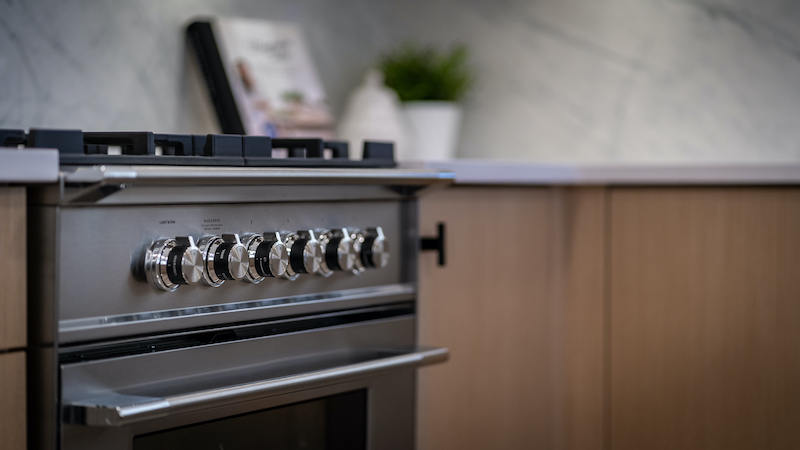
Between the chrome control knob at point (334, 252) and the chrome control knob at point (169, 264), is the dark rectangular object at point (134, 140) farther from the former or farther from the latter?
the chrome control knob at point (334, 252)

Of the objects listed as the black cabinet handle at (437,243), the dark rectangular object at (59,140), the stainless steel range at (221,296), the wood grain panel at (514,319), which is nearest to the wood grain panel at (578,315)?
the wood grain panel at (514,319)

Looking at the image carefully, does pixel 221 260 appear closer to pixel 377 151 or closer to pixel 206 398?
pixel 206 398

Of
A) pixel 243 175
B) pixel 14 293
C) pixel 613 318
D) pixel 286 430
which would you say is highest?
pixel 243 175

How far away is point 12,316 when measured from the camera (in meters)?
0.73

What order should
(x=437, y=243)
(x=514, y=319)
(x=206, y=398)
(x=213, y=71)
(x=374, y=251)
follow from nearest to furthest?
1. (x=206, y=398)
2. (x=374, y=251)
3. (x=437, y=243)
4. (x=514, y=319)
5. (x=213, y=71)

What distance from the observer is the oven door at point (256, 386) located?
0.78m

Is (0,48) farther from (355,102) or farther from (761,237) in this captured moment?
(761,237)

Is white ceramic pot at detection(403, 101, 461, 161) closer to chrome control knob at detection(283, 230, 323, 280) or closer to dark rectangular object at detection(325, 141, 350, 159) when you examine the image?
dark rectangular object at detection(325, 141, 350, 159)

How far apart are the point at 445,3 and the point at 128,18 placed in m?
0.88

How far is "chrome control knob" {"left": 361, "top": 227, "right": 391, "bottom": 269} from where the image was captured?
1030mm

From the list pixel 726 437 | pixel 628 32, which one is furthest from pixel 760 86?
pixel 726 437

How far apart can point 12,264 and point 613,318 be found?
103 centimetres

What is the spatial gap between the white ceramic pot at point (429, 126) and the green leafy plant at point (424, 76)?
0.09ft

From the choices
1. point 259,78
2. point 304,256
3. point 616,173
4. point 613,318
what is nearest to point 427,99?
point 259,78
